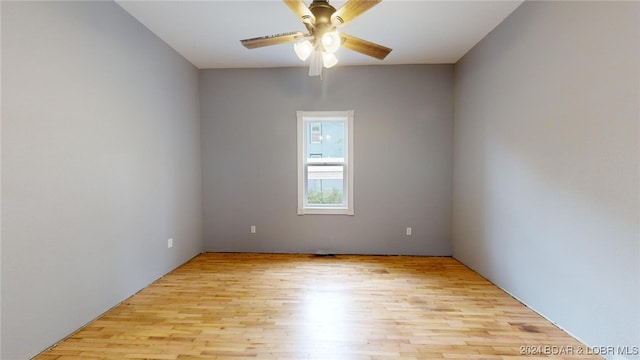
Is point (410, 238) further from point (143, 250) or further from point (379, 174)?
point (143, 250)

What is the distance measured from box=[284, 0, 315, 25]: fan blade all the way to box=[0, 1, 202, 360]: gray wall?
1675 millimetres

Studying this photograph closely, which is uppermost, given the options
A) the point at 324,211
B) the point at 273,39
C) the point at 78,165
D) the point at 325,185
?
the point at 273,39

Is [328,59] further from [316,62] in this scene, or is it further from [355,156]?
[355,156]

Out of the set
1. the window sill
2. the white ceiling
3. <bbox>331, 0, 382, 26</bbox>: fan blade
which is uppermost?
the white ceiling

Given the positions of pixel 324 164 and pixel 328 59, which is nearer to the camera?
pixel 328 59

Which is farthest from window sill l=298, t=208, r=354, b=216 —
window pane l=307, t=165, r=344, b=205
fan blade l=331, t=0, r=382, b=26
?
fan blade l=331, t=0, r=382, b=26

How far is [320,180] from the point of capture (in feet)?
13.8

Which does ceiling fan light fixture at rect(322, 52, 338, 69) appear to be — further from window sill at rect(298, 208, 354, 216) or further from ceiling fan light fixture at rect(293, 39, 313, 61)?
window sill at rect(298, 208, 354, 216)

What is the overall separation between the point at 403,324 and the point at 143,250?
264 cm

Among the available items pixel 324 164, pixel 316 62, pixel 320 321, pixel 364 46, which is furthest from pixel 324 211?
pixel 364 46

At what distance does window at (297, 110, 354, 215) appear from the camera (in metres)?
4.04

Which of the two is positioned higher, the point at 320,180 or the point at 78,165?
the point at 78,165

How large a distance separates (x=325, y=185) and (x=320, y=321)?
225 cm

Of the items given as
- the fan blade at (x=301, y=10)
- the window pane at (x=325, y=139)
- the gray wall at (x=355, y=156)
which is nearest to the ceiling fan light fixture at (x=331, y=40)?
the fan blade at (x=301, y=10)
